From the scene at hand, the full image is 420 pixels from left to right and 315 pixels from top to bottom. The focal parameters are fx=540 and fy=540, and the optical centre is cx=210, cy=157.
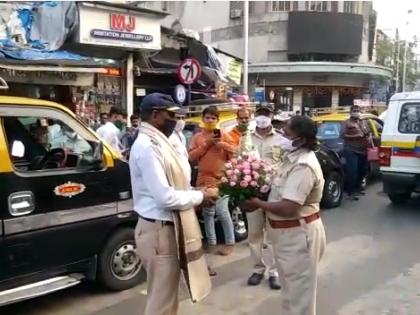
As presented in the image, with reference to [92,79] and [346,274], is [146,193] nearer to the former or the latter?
[346,274]

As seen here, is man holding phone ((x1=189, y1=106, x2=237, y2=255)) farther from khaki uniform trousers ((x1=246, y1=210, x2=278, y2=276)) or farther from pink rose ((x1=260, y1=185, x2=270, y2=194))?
pink rose ((x1=260, y1=185, x2=270, y2=194))

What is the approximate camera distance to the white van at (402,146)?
29.8ft

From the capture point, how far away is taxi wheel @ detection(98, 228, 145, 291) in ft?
16.9

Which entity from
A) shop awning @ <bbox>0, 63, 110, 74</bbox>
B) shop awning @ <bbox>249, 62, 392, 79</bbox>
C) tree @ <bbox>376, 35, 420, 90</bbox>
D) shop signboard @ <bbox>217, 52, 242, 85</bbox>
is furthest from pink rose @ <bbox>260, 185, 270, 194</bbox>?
tree @ <bbox>376, 35, 420, 90</bbox>

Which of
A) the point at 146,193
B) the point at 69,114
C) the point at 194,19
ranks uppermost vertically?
the point at 194,19

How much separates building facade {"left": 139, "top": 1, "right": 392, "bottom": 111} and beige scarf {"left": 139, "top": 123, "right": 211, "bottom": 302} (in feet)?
91.6

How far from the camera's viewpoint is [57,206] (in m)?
4.59

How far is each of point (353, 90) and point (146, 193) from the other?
33758mm

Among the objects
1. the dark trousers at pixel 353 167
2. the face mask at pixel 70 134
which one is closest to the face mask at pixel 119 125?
the dark trousers at pixel 353 167

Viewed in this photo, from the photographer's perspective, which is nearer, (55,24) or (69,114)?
(69,114)

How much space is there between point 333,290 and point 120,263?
213cm

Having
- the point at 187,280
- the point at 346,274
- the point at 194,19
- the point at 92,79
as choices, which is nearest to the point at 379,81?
the point at 194,19

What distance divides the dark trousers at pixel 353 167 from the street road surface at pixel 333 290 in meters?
2.75

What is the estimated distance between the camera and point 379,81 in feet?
123
